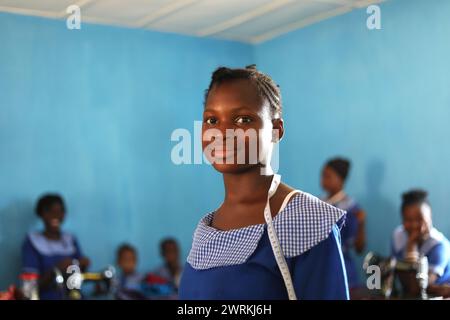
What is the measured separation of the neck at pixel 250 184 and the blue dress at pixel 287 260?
1.8 inches

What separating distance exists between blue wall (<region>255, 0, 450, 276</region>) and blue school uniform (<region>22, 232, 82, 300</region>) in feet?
4.09

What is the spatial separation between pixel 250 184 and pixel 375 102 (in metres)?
2.97

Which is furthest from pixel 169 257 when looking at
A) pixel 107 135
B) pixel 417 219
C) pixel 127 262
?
pixel 417 219

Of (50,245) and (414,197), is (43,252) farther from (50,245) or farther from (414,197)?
(414,197)

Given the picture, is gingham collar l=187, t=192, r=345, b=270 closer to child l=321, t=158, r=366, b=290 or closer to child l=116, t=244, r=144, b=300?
child l=321, t=158, r=366, b=290

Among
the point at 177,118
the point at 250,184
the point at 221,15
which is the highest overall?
the point at 221,15

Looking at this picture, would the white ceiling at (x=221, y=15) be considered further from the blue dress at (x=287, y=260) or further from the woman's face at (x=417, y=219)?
the blue dress at (x=287, y=260)

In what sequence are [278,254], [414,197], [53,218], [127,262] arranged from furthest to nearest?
1. [127,262]
2. [53,218]
3. [414,197]
4. [278,254]

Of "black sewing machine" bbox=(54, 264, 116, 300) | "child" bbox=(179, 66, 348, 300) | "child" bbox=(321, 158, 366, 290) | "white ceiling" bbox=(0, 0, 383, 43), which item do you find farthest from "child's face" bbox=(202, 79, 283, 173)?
"child" bbox=(321, 158, 366, 290)

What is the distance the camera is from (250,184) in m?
0.96

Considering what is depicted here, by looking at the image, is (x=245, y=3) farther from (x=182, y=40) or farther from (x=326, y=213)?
(x=326, y=213)

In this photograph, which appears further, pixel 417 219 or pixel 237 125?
pixel 417 219

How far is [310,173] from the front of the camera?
4.15 m

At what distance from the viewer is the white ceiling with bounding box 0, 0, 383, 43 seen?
3.13 metres
